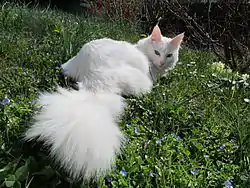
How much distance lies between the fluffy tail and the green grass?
124mm

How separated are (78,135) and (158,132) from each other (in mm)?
667

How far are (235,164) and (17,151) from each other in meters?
1.05

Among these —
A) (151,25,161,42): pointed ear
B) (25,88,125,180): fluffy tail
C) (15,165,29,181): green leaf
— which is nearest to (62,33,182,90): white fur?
(151,25,161,42): pointed ear

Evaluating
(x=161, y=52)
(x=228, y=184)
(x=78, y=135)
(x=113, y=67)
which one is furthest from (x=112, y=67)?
(x=228, y=184)

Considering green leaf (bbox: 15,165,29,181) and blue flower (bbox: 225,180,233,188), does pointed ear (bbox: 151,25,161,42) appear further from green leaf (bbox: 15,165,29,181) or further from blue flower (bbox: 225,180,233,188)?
green leaf (bbox: 15,165,29,181)

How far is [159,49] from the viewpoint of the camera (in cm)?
294

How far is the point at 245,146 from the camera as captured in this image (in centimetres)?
163

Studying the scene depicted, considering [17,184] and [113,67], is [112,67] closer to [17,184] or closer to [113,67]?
[113,67]

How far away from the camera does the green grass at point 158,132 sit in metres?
1.35

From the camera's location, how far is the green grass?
1.35 m

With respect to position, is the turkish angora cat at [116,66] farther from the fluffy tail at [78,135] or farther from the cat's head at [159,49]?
the fluffy tail at [78,135]

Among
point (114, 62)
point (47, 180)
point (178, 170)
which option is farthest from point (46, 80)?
point (178, 170)

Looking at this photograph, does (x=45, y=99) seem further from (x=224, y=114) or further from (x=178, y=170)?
(x=224, y=114)

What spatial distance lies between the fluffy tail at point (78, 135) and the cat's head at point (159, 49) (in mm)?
1451
